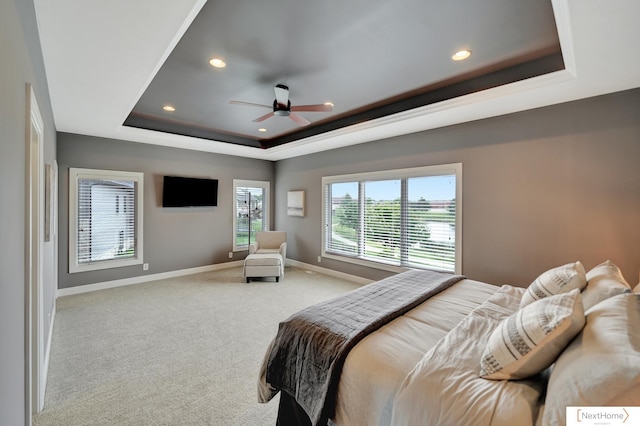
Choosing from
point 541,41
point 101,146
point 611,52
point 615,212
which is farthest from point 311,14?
point 101,146

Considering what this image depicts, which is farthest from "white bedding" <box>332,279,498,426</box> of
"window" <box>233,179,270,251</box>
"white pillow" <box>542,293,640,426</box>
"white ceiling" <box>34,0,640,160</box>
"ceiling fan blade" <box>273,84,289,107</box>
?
"window" <box>233,179,270,251</box>

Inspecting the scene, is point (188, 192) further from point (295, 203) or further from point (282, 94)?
point (282, 94)

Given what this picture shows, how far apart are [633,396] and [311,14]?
257 cm

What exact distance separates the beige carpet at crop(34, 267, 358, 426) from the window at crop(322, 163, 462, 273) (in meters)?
1.06

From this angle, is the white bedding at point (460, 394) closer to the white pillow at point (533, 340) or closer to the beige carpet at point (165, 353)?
the white pillow at point (533, 340)

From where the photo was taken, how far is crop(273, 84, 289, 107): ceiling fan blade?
3.16 meters

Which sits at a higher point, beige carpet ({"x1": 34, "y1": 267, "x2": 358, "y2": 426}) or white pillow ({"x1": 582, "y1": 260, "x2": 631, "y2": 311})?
white pillow ({"x1": 582, "y1": 260, "x2": 631, "y2": 311})

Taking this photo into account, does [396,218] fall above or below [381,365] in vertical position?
above

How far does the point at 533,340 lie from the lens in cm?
110

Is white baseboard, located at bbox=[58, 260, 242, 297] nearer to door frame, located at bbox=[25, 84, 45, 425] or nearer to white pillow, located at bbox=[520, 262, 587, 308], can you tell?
door frame, located at bbox=[25, 84, 45, 425]

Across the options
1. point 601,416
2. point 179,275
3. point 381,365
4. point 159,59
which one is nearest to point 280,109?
point 159,59

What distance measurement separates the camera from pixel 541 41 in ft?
7.91

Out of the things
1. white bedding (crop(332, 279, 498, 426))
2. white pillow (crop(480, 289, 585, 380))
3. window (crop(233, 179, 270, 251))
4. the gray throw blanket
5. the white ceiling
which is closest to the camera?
white pillow (crop(480, 289, 585, 380))

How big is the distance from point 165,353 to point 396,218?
3670 millimetres
